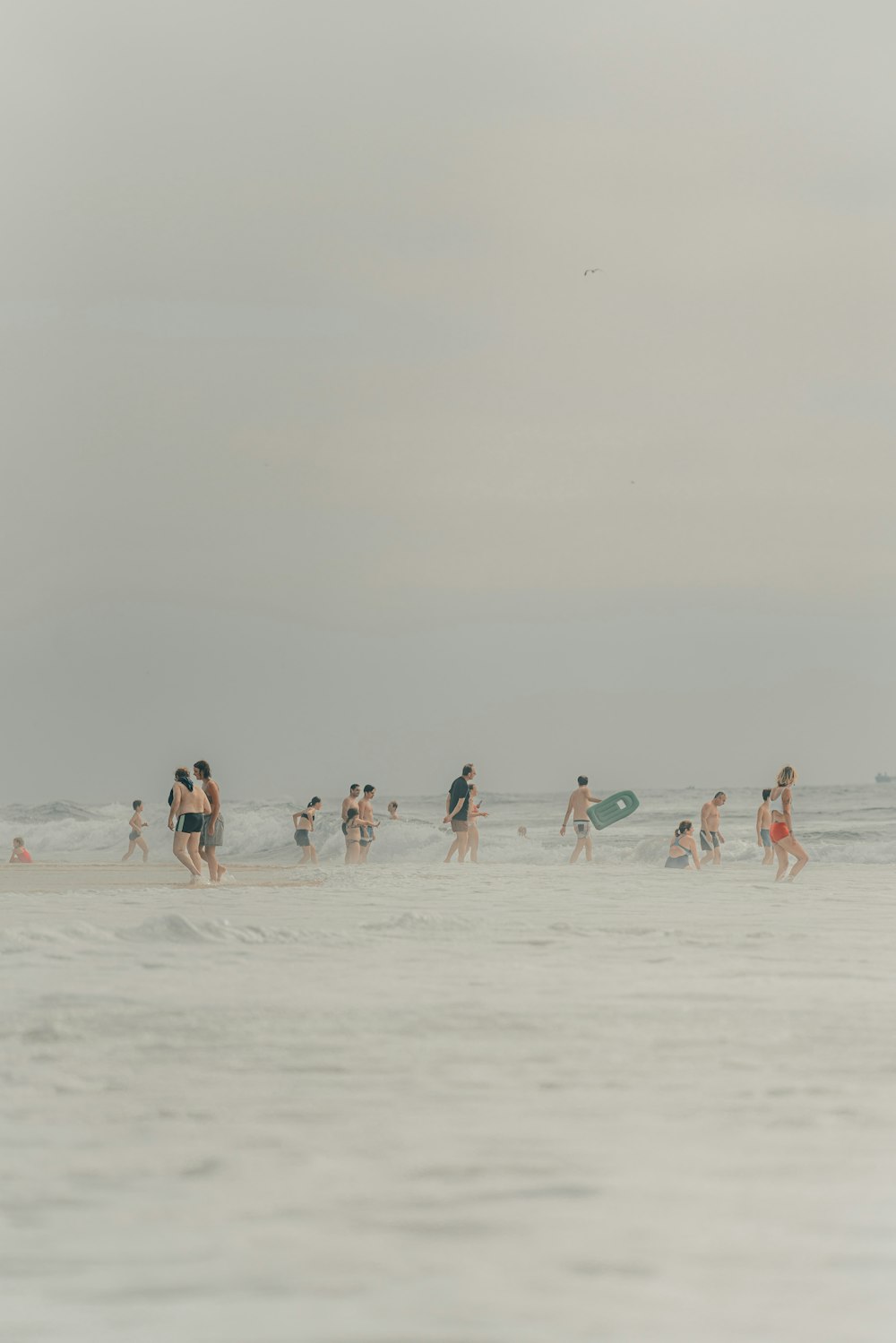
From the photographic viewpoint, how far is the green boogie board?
22.9m

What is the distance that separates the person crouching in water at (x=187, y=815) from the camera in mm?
15695

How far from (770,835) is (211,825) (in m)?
7.04

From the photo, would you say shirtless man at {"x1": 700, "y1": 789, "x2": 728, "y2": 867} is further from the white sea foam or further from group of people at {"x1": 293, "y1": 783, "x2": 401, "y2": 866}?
group of people at {"x1": 293, "y1": 783, "x2": 401, "y2": 866}

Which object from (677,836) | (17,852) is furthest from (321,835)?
(677,836)

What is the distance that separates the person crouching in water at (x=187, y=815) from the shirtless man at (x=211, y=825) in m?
0.12

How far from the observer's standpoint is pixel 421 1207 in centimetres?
343

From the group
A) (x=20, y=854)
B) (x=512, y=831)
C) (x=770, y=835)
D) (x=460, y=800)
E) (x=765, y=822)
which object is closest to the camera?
(x=770, y=835)

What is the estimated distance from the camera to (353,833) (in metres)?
22.1

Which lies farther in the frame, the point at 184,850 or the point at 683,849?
the point at 683,849

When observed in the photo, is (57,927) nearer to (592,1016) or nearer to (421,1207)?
(592,1016)

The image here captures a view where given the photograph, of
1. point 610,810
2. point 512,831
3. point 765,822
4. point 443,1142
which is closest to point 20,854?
point 610,810

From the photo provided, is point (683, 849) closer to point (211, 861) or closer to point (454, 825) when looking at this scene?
point (454, 825)

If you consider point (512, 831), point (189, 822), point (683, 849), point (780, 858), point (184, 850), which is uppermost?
point (189, 822)

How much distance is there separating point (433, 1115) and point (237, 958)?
3.55m
